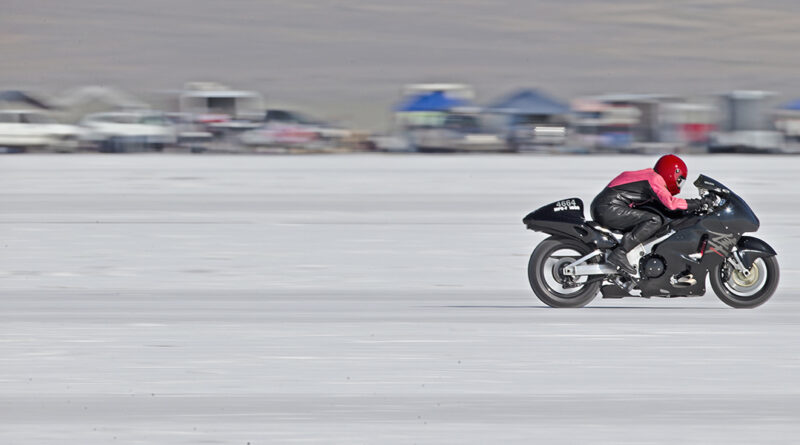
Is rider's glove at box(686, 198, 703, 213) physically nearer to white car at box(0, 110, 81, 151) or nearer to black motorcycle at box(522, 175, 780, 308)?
black motorcycle at box(522, 175, 780, 308)

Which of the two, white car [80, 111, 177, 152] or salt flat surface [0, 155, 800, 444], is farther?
white car [80, 111, 177, 152]

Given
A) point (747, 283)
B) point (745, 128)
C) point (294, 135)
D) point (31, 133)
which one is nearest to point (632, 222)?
point (747, 283)

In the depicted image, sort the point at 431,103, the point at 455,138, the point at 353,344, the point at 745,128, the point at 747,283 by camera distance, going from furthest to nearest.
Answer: the point at 431,103, the point at 745,128, the point at 455,138, the point at 747,283, the point at 353,344

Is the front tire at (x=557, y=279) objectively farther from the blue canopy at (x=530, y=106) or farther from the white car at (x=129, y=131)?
the blue canopy at (x=530, y=106)

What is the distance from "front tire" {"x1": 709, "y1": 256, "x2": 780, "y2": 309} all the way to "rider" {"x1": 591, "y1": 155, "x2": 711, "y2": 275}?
0.49m

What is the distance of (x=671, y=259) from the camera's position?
9.35 meters

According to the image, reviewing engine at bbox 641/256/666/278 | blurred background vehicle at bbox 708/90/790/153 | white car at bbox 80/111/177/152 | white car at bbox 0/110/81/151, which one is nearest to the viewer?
engine at bbox 641/256/666/278

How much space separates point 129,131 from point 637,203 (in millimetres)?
29942

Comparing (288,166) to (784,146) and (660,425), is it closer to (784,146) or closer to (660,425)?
(784,146)

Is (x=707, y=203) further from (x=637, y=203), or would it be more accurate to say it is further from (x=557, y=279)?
(x=557, y=279)

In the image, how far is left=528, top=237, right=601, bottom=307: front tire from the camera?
9.48 m

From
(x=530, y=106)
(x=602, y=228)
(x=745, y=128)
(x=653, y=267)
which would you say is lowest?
(x=745, y=128)

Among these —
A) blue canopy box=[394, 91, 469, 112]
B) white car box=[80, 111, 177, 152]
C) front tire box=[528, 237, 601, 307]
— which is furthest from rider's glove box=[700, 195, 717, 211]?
blue canopy box=[394, 91, 469, 112]

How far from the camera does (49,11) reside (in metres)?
78.4
